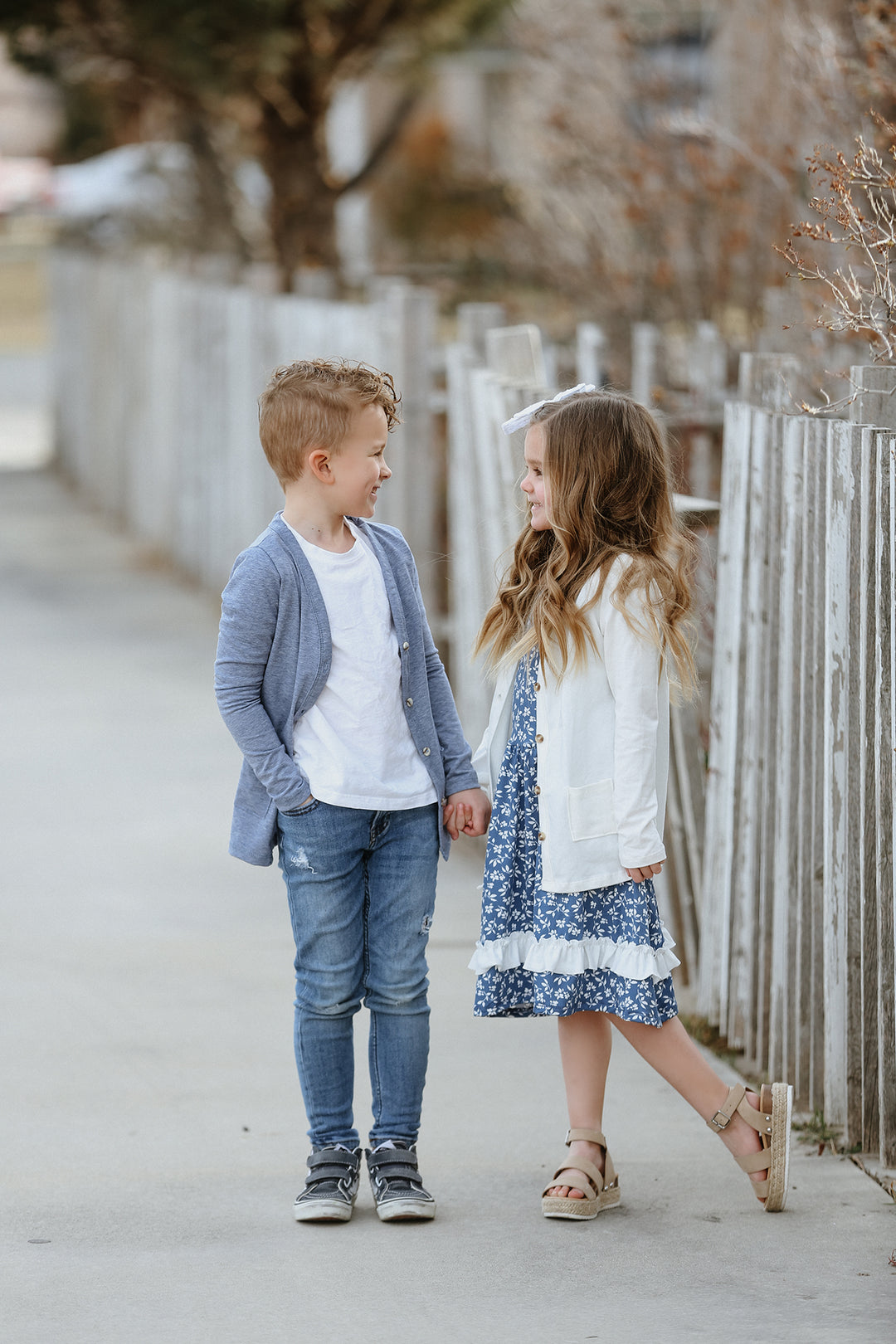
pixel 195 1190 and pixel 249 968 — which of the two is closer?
pixel 195 1190

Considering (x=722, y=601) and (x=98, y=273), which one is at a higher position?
(x=98, y=273)

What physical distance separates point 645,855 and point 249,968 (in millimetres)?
1882

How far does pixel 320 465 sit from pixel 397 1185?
129cm

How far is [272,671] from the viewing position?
10.6ft

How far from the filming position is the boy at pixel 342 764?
10.6 ft

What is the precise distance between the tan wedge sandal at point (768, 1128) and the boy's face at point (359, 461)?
124 centimetres

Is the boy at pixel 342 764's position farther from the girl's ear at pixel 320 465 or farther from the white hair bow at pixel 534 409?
the white hair bow at pixel 534 409

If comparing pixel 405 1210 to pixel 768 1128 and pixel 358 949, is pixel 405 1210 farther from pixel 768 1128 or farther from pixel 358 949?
pixel 768 1128

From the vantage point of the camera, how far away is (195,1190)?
11.3 ft

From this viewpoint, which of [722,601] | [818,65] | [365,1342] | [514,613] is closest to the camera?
[365,1342]

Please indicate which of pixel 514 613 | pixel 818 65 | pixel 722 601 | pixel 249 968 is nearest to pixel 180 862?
pixel 249 968

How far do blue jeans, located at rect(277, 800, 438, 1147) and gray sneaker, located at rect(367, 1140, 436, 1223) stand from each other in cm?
3

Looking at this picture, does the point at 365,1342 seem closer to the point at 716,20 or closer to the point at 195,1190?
the point at 195,1190

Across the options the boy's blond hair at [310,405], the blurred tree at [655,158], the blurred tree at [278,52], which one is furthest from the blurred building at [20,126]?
the boy's blond hair at [310,405]
